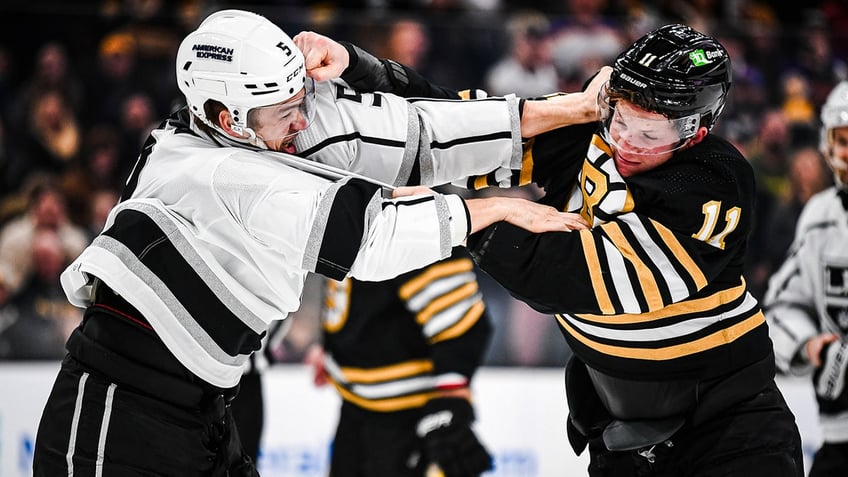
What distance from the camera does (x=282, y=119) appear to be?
8.63ft

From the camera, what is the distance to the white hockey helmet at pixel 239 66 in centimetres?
253

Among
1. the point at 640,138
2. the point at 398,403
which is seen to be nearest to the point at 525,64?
the point at 398,403

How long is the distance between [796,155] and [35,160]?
4076mm

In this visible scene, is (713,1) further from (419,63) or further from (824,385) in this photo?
(824,385)

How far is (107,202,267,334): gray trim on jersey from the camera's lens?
2562 millimetres

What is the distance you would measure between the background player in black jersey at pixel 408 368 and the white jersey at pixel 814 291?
109cm

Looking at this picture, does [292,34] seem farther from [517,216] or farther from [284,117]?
[517,216]

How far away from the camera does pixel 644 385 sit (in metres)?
2.84

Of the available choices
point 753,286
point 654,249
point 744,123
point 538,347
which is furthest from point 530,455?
point 654,249

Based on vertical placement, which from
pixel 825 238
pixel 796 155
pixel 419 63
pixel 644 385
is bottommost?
pixel 796 155

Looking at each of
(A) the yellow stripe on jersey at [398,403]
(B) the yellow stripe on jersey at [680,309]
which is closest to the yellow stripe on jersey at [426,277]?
(A) the yellow stripe on jersey at [398,403]

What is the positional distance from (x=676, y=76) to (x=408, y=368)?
1.91m

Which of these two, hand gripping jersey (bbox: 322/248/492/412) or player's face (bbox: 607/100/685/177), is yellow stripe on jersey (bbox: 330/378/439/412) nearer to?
hand gripping jersey (bbox: 322/248/492/412)

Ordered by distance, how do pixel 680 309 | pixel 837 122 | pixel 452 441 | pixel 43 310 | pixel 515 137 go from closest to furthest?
pixel 680 309 → pixel 515 137 → pixel 837 122 → pixel 452 441 → pixel 43 310
